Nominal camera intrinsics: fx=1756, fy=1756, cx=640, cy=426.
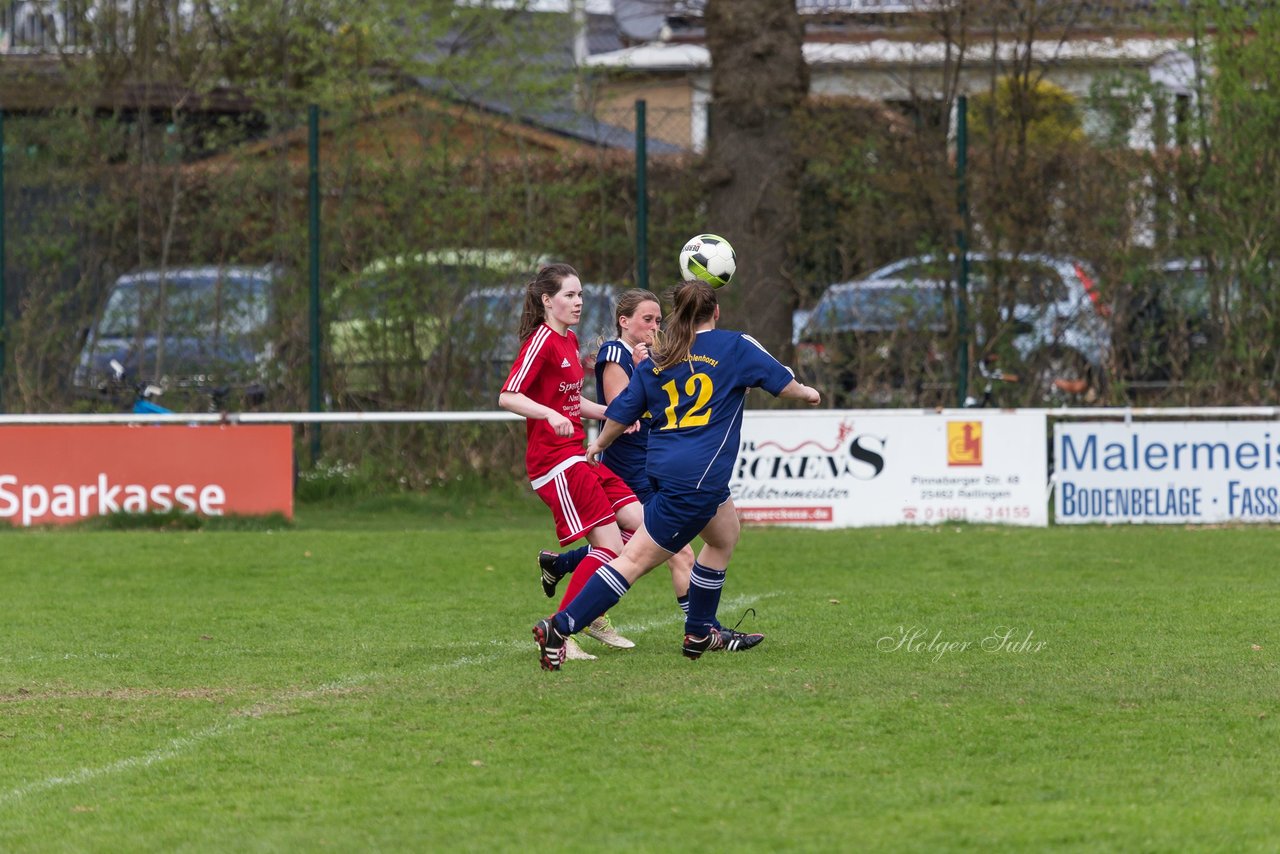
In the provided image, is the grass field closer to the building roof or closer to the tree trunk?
the tree trunk

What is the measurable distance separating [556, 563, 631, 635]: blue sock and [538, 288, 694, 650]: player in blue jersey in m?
0.53

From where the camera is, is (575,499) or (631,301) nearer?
(575,499)

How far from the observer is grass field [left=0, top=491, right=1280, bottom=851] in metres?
4.93

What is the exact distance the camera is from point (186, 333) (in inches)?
655

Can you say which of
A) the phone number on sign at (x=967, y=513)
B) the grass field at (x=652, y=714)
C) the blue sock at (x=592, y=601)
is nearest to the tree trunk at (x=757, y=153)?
the phone number on sign at (x=967, y=513)

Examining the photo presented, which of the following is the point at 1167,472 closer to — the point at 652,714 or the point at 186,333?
the point at 652,714

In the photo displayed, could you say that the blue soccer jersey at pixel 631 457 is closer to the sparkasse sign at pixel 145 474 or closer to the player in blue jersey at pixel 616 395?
the player in blue jersey at pixel 616 395

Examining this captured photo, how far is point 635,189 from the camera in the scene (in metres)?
16.7

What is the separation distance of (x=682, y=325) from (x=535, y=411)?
791 millimetres

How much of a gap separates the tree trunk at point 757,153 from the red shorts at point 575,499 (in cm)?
829

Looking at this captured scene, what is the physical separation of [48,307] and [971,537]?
9145mm

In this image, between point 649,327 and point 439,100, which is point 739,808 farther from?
point 439,100

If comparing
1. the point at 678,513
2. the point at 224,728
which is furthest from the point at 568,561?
the point at 224,728

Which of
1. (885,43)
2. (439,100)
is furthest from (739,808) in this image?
(885,43)
